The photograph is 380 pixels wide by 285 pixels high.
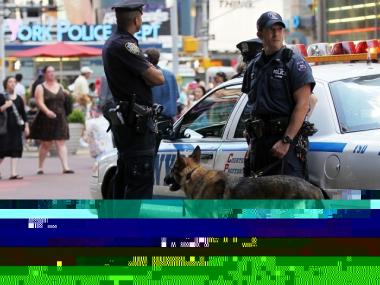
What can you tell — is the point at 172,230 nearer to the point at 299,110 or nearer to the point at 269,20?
the point at 299,110

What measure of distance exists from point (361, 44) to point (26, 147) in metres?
15.6

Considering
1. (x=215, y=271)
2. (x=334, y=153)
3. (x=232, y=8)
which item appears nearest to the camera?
(x=215, y=271)

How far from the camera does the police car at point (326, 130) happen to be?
5.76 metres

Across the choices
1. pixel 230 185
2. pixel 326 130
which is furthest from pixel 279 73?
pixel 230 185

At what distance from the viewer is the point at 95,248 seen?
3.11m

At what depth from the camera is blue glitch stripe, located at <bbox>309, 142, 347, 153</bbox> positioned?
587cm

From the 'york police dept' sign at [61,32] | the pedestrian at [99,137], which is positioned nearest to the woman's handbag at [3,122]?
Answer: the pedestrian at [99,137]

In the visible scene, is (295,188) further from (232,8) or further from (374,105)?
(232,8)

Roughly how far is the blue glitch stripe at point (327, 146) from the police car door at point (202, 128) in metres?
1.05

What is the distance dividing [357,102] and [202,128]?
58.9 inches

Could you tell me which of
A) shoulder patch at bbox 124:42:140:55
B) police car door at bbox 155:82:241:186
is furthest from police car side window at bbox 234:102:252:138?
shoulder patch at bbox 124:42:140:55

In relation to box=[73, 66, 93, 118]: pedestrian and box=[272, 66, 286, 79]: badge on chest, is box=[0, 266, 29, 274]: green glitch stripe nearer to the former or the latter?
box=[272, 66, 286, 79]: badge on chest

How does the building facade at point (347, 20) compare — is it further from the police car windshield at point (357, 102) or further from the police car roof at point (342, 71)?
the police car windshield at point (357, 102)

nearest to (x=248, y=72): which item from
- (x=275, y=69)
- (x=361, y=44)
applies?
(x=275, y=69)
